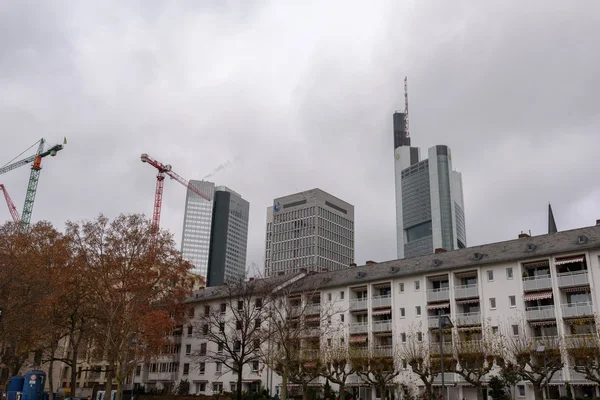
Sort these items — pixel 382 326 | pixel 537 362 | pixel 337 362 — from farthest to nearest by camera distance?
1. pixel 382 326
2. pixel 337 362
3. pixel 537 362

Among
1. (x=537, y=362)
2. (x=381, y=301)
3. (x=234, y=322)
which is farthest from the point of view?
(x=234, y=322)

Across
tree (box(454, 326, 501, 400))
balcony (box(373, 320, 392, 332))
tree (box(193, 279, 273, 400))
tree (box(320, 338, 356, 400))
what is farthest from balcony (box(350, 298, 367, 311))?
tree (box(454, 326, 501, 400))

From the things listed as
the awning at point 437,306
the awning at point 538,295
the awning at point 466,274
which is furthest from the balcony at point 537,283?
the awning at point 437,306

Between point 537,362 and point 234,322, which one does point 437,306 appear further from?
point 234,322

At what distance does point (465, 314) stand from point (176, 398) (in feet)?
117

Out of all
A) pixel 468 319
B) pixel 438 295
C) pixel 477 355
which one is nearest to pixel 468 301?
pixel 468 319

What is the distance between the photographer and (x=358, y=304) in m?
63.2

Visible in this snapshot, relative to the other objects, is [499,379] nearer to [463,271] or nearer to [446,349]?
[446,349]

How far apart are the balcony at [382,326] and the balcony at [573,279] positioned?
18.2 metres

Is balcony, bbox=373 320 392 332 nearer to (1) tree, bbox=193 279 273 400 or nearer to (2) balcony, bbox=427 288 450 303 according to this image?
(2) balcony, bbox=427 288 450 303

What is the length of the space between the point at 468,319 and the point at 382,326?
9960mm

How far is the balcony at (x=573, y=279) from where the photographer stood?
48969mm

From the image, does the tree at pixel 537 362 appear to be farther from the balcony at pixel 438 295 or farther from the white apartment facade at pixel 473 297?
the balcony at pixel 438 295

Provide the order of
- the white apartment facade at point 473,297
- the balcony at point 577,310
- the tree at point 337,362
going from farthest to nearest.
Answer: the tree at point 337,362 < the white apartment facade at point 473,297 < the balcony at point 577,310
